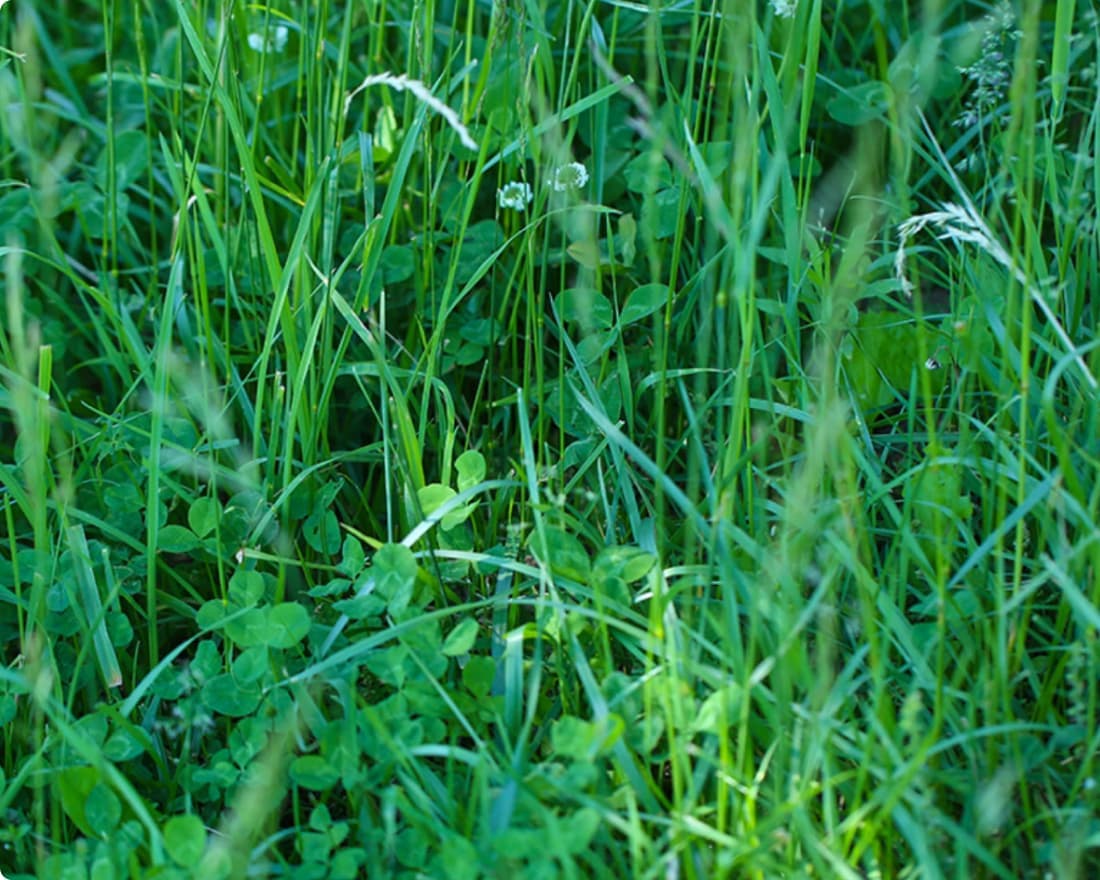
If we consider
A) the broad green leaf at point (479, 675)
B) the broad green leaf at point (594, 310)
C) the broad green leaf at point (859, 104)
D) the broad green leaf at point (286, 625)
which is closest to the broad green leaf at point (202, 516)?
the broad green leaf at point (286, 625)

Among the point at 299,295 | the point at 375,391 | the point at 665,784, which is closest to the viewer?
the point at 665,784

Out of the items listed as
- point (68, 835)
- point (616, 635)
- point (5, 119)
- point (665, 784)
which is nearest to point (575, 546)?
point (616, 635)

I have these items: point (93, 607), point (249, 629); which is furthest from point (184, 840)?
point (93, 607)

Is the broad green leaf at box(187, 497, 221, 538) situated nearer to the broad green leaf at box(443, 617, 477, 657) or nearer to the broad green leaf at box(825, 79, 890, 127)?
the broad green leaf at box(443, 617, 477, 657)

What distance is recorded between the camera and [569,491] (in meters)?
1.77

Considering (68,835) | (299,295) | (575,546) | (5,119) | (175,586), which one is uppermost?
(5,119)

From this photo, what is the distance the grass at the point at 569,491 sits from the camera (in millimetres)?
1363

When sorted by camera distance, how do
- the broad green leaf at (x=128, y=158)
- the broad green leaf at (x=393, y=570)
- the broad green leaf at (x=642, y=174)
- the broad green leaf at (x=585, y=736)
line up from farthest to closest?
the broad green leaf at (x=128, y=158), the broad green leaf at (x=642, y=174), the broad green leaf at (x=393, y=570), the broad green leaf at (x=585, y=736)

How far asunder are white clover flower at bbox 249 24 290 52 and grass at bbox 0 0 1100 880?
1 cm

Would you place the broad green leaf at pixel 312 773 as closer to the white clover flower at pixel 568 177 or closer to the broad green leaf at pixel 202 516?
the broad green leaf at pixel 202 516

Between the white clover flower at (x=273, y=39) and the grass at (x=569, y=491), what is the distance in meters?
0.01

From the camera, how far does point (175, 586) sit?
1882 mm

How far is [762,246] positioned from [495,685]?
84cm

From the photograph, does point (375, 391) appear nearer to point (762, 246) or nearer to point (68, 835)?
point (762, 246)
